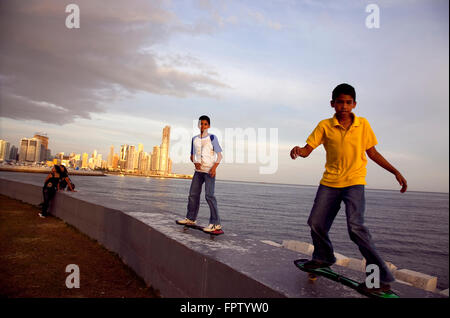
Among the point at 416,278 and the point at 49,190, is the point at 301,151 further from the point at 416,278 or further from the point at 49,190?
the point at 416,278

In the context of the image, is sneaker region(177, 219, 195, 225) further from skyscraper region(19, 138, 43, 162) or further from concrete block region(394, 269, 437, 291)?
skyscraper region(19, 138, 43, 162)

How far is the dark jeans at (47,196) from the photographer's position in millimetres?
8953

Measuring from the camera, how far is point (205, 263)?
285 cm

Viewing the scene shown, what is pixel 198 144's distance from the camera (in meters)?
4.73

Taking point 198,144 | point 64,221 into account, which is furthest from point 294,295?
point 64,221

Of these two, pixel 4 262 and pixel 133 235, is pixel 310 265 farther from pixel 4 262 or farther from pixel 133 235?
pixel 4 262

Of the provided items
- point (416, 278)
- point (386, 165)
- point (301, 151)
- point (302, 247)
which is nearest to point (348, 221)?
point (386, 165)

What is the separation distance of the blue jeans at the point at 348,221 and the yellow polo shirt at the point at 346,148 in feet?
0.27

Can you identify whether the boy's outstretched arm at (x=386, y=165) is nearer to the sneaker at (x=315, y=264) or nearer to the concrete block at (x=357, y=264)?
the sneaker at (x=315, y=264)

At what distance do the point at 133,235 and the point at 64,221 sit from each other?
190 inches

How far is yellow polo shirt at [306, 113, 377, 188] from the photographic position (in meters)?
2.46
